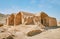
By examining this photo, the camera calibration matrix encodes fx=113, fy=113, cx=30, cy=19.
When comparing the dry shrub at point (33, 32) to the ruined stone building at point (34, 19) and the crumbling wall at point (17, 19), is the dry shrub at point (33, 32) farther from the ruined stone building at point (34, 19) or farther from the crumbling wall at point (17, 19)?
the crumbling wall at point (17, 19)

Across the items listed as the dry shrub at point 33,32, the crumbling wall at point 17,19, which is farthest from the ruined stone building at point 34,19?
the dry shrub at point 33,32

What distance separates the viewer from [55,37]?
1109 centimetres

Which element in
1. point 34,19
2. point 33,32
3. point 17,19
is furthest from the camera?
point 17,19

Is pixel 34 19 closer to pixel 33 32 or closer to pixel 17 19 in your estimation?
pixel 17 19

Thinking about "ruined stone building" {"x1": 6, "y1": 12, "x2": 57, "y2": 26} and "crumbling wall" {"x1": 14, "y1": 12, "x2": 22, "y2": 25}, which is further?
"crumbling wall" {"x1": 14, "y1": 12, "x2": 22, "y2": 25}

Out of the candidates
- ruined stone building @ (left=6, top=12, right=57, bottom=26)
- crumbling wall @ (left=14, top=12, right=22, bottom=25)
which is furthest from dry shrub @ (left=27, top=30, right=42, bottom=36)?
crumbling wall @ (left=14, top=12, right=22, bottom=25)

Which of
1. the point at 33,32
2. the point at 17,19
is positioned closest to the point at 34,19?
the point at 17,19

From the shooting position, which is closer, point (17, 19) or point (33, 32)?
point (33, 32)

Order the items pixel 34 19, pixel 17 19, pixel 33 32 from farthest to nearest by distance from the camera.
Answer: pixel 17 19 → pixel 34 19 → pixel 33 32

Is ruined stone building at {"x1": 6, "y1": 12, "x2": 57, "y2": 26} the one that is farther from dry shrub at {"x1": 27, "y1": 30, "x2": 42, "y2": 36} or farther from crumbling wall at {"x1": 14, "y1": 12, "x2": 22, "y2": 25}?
dry shrub at {"x1": 27, "y1": 30, "x2": 42, "y2": 36}

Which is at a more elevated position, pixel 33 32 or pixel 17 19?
pixel 17 19

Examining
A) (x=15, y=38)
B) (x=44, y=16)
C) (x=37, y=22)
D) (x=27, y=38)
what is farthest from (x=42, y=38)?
(x=44, y=16)

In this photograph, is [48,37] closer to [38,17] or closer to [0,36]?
[0,36]

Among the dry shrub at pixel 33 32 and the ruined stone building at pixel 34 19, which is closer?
the dry shrub at pixel 33 32
